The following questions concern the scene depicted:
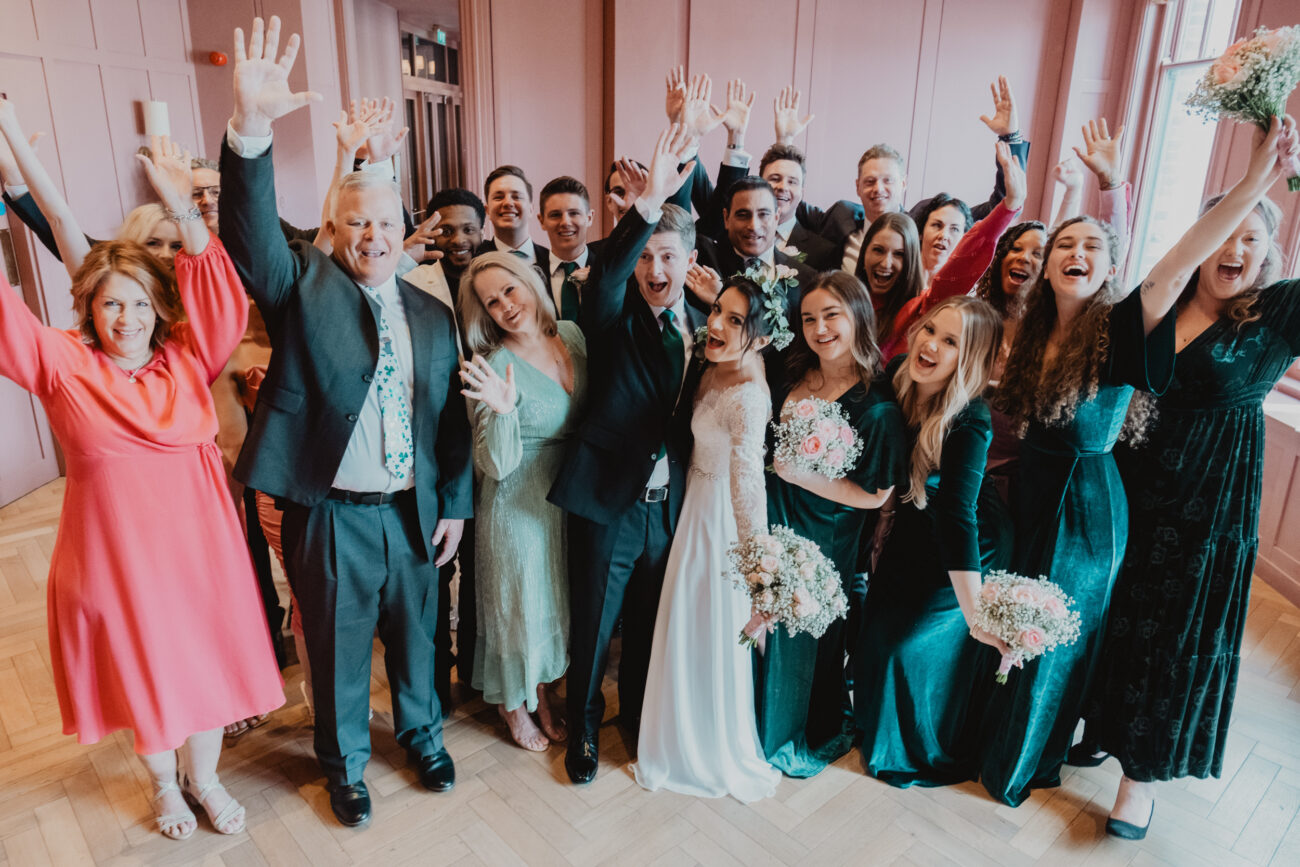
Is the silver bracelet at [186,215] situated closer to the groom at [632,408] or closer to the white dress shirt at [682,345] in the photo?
the groom at [632,408]

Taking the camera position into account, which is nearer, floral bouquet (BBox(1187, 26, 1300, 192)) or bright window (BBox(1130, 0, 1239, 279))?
floral bouquet (BBox(1187, 26, 1300, 192))

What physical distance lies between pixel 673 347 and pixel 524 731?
1.46m

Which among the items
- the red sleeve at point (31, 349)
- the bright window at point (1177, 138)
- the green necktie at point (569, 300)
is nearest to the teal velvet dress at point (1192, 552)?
the green necktie at point (569, 300)

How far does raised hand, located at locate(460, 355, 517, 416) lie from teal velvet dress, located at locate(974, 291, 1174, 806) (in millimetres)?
1570

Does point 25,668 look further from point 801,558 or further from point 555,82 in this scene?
point 555,82

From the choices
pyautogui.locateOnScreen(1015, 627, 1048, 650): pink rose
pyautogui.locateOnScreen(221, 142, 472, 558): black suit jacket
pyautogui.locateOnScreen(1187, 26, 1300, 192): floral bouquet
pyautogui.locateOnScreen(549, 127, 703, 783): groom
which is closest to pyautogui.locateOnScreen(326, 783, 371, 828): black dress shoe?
pyautogui.locateOnScreen(549, 127, 703, 783): groom

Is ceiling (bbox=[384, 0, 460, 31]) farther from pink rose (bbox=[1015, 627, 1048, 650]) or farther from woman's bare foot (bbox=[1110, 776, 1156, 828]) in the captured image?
woman's bare foot (bbox=[1110, 776, 1156, 828])

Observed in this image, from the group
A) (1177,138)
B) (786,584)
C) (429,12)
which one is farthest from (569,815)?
(429,12)

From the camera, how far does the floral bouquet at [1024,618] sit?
2.08 metres

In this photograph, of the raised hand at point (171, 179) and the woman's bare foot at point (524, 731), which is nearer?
the raised hand at point (171, 179)

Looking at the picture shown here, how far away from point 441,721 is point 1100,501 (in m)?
2.20

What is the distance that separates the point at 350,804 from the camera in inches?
99.3

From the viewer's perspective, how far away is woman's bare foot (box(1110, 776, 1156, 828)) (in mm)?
2559

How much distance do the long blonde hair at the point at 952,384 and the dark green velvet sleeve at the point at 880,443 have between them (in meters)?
0.05
